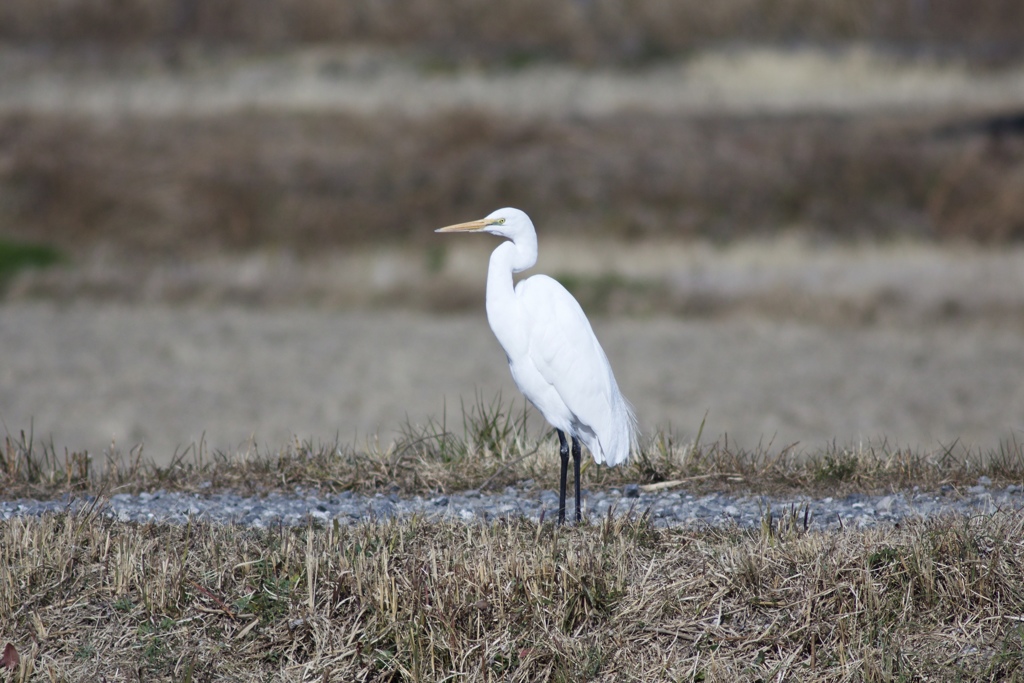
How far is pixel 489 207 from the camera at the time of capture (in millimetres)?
16828

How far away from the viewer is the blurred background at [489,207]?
11253 millimetres

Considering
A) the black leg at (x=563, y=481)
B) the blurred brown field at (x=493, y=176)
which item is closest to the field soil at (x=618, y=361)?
the blurred brown field at (x=493, y=176)

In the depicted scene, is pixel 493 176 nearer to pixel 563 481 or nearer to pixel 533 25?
pixel 533 25

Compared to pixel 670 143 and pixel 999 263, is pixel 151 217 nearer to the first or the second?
pixel 670 143

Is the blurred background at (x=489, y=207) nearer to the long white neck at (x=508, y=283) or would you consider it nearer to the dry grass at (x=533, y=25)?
the dry grass at (x=533, y=25)

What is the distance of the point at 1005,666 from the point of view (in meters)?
3.50

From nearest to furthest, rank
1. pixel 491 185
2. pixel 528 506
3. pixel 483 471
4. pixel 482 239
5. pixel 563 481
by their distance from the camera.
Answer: pixel 563 481
pixel 528 506
pixel 483 471
pixel 482 239
pixel 491 185

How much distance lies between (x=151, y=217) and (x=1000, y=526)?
14.6 meters

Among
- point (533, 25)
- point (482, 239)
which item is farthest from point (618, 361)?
point (533, 25)

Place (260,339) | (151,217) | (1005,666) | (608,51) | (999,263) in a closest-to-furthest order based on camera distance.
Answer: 1. (1005,666)
2. (260,339)
3. (999,263)
4. (151,217)
5. (608,51)

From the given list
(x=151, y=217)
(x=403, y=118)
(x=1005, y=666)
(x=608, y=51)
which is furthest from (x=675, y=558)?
(x=608, y=51)

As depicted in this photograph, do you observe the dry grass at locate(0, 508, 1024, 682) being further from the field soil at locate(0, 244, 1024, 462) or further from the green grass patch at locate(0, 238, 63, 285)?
the green grass patch at locate(0, 238, 63, 285)

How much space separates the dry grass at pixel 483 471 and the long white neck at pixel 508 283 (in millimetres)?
717

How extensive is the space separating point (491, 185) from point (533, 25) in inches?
269
